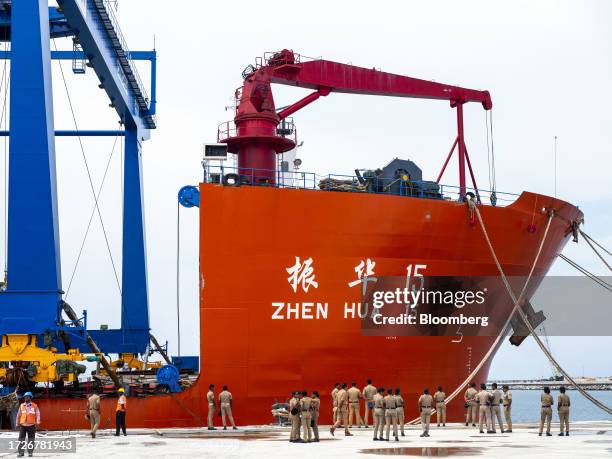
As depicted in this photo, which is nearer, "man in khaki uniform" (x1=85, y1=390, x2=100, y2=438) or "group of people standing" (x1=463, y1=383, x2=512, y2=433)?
"man in khaki uniform" (x1=85, y1=390, x2=100, y2=438)

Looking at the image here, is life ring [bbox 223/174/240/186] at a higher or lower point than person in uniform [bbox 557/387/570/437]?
higher

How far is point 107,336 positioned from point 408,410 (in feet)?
56.5

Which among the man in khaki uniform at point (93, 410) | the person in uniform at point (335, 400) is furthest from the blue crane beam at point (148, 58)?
the person in uniform at point (335, 400)

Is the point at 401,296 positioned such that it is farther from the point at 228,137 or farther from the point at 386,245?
the point at 228,137

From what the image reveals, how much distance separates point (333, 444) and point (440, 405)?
212 inches

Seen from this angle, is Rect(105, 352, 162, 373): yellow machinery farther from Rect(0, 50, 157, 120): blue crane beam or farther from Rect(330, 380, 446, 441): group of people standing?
Rect(330, 380, 446, 441): group of people standing

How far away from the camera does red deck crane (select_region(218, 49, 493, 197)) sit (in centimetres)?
2505

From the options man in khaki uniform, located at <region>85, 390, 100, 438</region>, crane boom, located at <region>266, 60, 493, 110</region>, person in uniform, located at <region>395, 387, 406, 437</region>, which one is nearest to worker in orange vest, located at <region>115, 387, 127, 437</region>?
man in khaki uniform, located at <region>85, 390, 100, 438</region>

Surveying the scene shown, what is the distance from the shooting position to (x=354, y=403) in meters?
21.2

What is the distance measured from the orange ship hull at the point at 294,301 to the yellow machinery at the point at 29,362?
3.03 ft

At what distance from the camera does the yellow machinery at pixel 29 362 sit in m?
21.1

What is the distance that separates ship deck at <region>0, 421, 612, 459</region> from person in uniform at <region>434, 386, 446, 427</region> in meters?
0.68

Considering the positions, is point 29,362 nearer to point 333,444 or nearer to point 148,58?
point 333,444

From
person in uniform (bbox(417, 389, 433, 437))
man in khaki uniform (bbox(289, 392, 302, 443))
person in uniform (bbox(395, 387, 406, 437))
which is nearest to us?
man in khaki uniform (bbox(289, 392, 302, 443))
